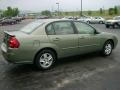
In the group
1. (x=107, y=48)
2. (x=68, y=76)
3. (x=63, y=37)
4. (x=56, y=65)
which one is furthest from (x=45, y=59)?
(x=107, y=48)

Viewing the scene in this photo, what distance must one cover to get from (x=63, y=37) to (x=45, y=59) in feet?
2.96

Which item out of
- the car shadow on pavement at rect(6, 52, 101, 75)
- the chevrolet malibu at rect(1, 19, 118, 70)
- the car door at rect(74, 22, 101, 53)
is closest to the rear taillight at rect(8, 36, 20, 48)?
the chevrolet malibu at rect(1, 19, 118, 70)

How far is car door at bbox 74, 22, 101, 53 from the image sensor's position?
22.2 ft

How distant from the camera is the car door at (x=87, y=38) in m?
6.76

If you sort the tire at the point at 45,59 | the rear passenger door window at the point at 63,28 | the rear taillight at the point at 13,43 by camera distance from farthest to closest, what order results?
1. the rear passenger door window at the point at 63,28
2. the tire at the point at 45,59
3. the rear taillight at the point at 13,43

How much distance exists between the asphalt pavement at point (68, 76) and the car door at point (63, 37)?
20.1 inches

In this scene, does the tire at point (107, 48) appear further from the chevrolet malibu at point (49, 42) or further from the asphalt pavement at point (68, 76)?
the asphalt pavement at point (68, 76)

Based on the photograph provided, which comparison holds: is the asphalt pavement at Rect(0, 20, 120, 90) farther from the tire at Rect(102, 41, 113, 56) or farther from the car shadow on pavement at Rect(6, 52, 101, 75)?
the tire at Rect(102, 41, 113, 56)

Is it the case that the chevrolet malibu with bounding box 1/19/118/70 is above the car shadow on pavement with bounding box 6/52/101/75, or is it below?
above

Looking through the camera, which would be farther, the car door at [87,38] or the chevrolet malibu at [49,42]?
the car door at [87,38]

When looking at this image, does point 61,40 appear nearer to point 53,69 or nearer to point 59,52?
point 59,52

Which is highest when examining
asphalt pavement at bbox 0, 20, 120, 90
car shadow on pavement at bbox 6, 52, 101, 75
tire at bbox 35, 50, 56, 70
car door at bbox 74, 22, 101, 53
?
car door at bbox 74, 22, 101, 53

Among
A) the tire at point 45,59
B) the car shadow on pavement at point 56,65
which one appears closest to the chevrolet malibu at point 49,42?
the tire at point 45,59

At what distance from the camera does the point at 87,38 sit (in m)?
6.89
